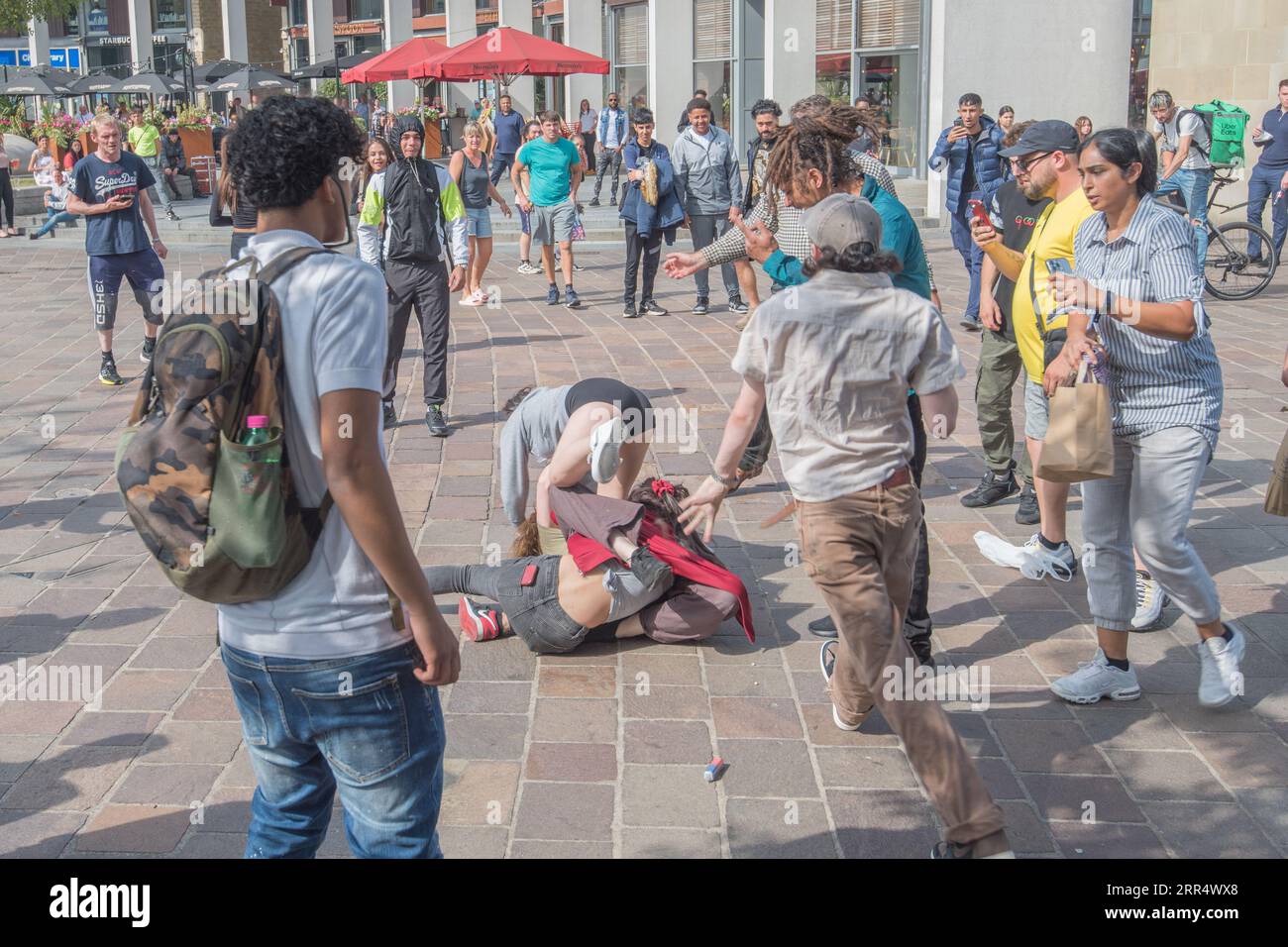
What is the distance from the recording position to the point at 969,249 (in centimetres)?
1074

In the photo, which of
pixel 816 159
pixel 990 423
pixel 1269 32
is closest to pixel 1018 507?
pixel 990 423

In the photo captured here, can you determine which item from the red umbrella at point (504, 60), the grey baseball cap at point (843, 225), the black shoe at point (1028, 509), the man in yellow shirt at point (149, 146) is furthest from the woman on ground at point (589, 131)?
the grey baseball cap at point (843, 225)

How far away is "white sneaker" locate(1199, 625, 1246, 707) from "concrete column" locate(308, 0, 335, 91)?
47.8 m

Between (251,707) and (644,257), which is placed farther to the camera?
(644,257)

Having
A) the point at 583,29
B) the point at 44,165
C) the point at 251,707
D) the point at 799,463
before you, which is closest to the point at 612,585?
the point at 799,463

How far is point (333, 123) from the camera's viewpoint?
2266 mm

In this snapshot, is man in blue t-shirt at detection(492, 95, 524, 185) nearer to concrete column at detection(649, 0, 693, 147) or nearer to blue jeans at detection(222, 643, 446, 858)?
concrete column at detection(649, 0, 693, 147)

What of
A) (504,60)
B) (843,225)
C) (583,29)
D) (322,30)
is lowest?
(843,225)

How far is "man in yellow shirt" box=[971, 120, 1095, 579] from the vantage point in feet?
16.1

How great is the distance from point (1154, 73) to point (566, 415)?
15.2 meters

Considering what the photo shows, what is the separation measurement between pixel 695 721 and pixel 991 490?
9.22ft

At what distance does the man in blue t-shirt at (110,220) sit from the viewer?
9.04m

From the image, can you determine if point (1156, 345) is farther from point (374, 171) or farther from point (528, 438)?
point (374, 171)

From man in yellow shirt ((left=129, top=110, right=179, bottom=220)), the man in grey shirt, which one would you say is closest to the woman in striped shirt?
the man in grey shirt
